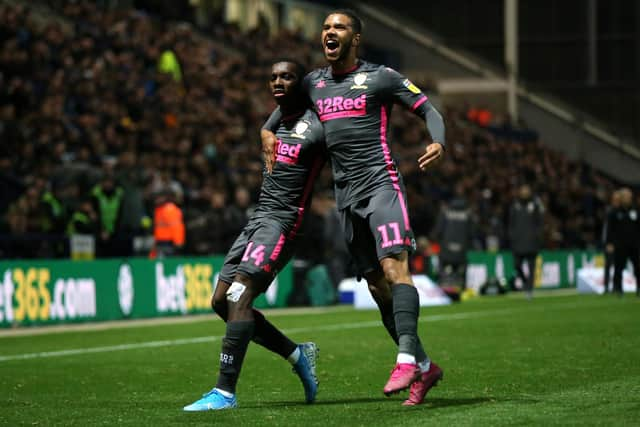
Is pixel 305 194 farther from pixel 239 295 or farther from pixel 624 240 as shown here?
pixel 624 240

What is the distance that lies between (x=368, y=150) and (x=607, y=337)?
6460mm

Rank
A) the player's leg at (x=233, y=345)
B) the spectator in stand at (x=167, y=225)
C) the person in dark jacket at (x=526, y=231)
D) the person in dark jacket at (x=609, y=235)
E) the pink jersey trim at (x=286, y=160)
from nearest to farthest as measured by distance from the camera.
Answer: the player's leg at (x=233, y=345), the pink jersey trim at (x=286, y=160), the spectator in stand at (x=167, y=225), the person in dark jacket at (x=609, y=235), the person in dark jacket at (x=526, y=231)

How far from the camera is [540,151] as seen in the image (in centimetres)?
4638

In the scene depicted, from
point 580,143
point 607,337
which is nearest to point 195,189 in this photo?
point 607,337

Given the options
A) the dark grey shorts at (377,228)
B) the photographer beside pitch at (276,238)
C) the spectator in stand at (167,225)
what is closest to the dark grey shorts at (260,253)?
the photographer beside pitch at (276,238)

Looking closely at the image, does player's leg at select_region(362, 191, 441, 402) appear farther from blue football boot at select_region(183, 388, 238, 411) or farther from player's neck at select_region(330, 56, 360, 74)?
blue football boot at select_region(183, 388, 238, 411)

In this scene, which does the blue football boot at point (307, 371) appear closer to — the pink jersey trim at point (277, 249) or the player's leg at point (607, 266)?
the pink jersey trim at point (277, 249)

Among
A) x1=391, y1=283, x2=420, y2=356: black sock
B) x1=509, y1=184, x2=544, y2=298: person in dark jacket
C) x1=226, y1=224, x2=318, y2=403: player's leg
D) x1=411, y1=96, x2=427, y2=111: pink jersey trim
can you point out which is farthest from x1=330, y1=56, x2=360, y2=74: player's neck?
x1=509, y1=184, x2=544, y2=298: person in dark jacket

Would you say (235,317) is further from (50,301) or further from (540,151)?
(540,151)

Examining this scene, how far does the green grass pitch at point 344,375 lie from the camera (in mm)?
8062

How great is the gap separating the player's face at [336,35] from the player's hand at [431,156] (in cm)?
94

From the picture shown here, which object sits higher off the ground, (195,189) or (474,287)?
(195,189)

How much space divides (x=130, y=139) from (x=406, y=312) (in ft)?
53.3

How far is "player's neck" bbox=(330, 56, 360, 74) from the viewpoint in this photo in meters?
8.71
